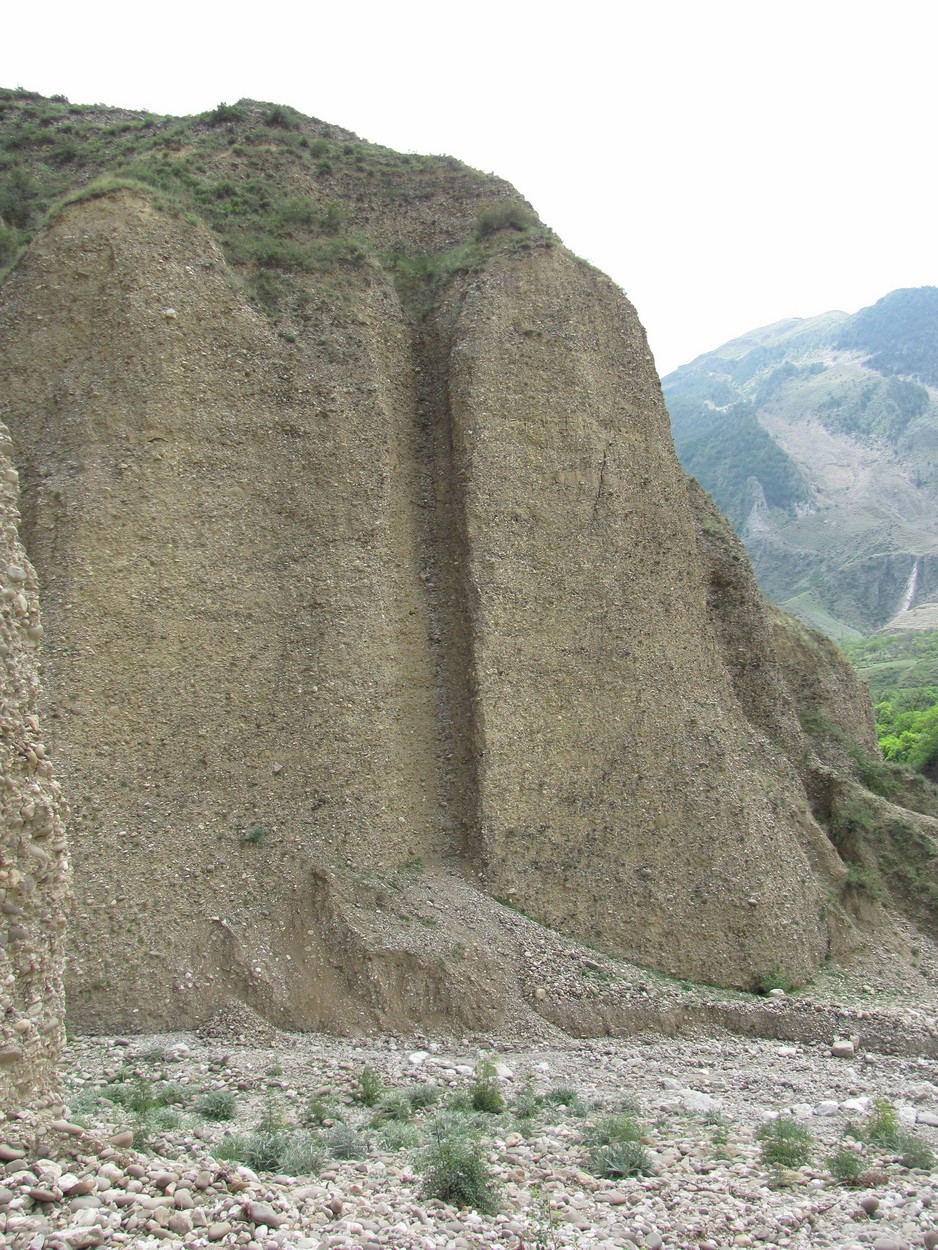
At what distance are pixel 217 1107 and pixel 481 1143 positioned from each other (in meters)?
3.01

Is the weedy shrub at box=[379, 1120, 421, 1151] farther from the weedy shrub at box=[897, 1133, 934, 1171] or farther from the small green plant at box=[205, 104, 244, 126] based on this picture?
the small green plant at box=[205, 104, 244, 126]

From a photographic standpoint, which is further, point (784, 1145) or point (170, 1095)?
point (170, 1095)

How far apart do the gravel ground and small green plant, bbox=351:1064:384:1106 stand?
115 mm

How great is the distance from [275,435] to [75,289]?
4.70 metres

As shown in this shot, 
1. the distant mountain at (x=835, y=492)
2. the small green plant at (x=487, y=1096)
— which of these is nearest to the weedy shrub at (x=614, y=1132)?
the small green plant at (x=487, y=1096)

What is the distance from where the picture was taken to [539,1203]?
26.6ft

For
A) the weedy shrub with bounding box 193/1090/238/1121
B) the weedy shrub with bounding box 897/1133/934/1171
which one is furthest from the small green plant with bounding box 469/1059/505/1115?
the weedy shrub with bounding box 897/1133/934/1171

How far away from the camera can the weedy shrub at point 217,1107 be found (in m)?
10.2

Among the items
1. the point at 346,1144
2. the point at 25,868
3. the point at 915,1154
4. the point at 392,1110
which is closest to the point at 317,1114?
the point at 392,1110

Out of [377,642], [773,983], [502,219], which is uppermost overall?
[502,219]

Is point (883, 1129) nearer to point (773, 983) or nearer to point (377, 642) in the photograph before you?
point (773, 983)

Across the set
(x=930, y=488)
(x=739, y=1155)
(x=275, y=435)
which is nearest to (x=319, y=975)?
(x=739, y=1155)

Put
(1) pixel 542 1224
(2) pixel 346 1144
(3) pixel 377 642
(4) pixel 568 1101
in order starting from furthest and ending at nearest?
1. (3) pixel 377 642
2. (4) pixel 568 1101
3. (2) pixel 346 1144
4. (1) pixel 542 1224

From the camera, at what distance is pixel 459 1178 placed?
8008 millimetres
